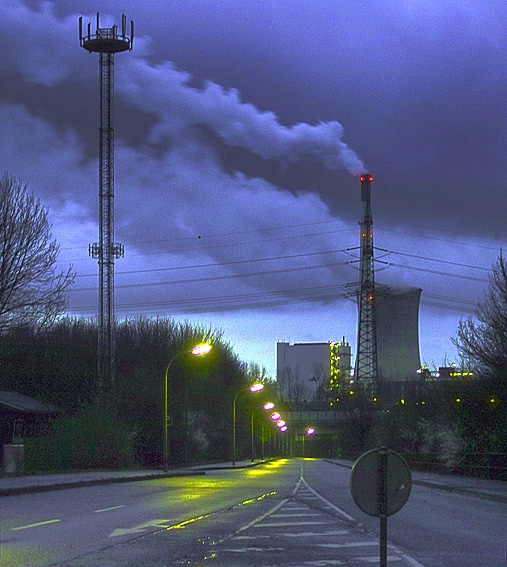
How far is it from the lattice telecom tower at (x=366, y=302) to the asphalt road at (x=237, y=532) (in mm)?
60563

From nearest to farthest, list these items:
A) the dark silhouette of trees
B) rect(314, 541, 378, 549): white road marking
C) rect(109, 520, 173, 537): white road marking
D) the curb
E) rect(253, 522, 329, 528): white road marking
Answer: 1. rect(314, 541, 378, 549): white road marking
2. rect(109, 520, 173, 537): white road marking
3. rect(253, 522, 329, 528): white road marking
4. the curb
5. the dark silhouette of trees

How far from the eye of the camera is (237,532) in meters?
13.0

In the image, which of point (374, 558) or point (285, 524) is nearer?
point (374, 558)

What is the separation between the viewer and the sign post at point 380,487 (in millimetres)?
6641

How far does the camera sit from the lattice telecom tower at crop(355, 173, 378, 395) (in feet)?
269

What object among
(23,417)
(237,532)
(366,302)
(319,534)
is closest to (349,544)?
(319,534)

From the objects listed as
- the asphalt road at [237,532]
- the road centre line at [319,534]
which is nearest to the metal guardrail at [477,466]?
the asphalt road at [237,532]

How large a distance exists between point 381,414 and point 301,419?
2737cm

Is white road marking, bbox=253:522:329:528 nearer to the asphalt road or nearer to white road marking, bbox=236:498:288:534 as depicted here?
the asphalt road

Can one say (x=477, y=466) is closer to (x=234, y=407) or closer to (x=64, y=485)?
(x=64, y=485)

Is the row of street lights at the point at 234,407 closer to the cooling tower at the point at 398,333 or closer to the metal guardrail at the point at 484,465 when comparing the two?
the metal guardrail at the point at 484,465

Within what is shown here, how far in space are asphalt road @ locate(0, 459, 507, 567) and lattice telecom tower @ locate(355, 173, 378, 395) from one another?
60.6 meters

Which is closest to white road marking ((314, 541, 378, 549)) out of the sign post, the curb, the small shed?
the sign post

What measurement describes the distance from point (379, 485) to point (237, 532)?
6870 millimetres
